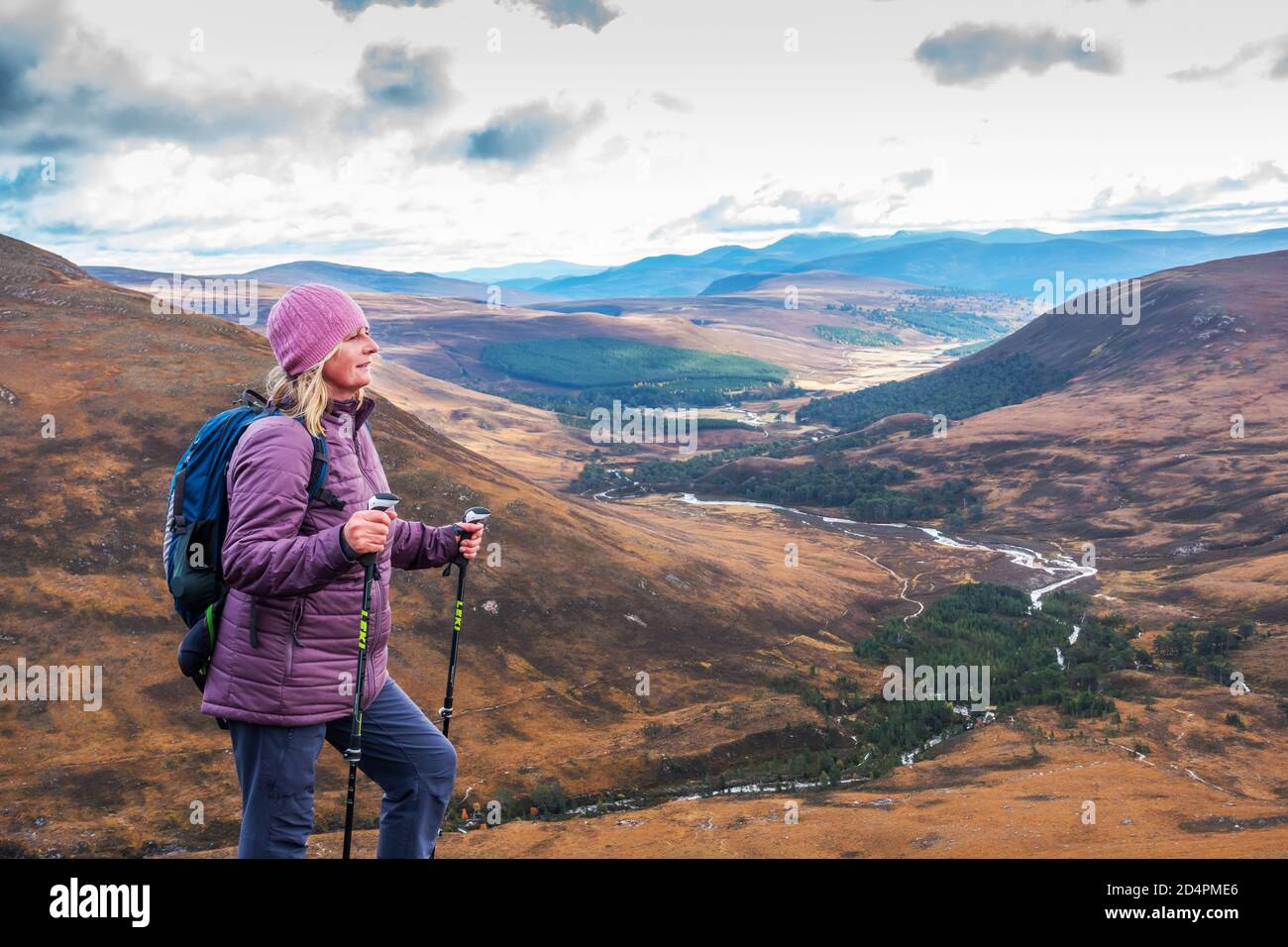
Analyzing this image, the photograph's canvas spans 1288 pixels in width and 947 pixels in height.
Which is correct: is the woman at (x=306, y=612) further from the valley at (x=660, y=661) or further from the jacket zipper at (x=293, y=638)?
the valley at (x=660, y=661)

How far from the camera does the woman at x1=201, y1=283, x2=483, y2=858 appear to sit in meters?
5.60

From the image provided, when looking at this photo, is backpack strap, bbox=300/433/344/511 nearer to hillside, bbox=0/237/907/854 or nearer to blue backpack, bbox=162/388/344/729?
blue backpack, bbox=162/388/344/729

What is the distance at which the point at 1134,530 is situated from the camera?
288ft

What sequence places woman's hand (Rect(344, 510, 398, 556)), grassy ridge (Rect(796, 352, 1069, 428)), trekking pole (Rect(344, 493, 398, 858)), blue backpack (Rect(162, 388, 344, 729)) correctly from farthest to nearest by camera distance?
grassy ridge (Rect(796, 352, 1069, 428)) → trekking pole (Rect(344, 493, 398, 858)) → blue backpack (Rect(162, 388, 344, 729)) → woman's hand (Rect(344, 510, 398, 556))

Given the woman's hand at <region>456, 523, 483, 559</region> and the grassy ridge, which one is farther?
the grassy ridge

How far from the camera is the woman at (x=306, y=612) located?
560cm

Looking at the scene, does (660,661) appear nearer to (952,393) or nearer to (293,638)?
(293,638)

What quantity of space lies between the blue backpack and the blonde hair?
0.06 meters

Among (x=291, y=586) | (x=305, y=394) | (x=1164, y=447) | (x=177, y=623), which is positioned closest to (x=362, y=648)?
(x=291, y=586)

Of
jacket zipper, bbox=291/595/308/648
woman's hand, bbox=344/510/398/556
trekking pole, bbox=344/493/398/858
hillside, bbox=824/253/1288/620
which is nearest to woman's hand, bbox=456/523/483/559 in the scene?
trekking pole, bbox=344/493/398/858

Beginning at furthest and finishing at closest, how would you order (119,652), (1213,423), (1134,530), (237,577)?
(1213,423) → (1134,530) → (119,652) → (237,577)

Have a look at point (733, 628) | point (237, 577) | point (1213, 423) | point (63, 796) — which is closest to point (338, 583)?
point (237, 577)
